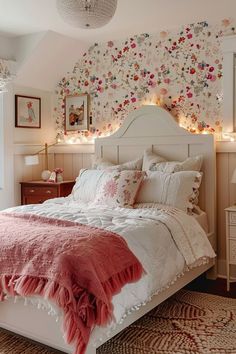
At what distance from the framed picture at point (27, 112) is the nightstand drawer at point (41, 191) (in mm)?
729

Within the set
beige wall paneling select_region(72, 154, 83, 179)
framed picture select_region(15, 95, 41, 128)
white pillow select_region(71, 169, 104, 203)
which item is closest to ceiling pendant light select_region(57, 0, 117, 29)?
white pillow select_region(71, 169, 104, 203)

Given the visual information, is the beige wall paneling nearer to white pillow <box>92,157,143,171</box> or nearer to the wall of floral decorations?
the wall of floral decorations

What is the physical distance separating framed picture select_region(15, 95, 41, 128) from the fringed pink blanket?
2.28 meters

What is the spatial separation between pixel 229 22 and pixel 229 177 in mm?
1413

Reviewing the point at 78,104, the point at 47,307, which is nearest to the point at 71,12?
the point at 47,307

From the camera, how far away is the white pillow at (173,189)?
362 centimetres

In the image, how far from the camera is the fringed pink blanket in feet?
7.18

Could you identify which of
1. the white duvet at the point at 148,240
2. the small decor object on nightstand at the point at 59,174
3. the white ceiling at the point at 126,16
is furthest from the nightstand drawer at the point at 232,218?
the small decor object on nightstand at the point at 59,174

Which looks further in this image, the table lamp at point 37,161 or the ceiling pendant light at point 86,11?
the table lamp at point 37,161

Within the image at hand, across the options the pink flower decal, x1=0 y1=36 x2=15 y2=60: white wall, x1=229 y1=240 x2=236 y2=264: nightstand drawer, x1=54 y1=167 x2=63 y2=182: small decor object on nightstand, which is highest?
x1=0 y1=36 x2=15 y2=60: white wall

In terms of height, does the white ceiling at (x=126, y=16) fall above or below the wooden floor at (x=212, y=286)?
above

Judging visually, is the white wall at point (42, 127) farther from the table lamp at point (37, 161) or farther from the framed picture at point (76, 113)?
the framed picture at point (76, 113)

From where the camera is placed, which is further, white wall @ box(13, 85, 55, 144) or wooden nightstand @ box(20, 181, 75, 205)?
white wall @ box(13, 85, 55, 144)

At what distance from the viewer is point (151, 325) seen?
9.72 ft
